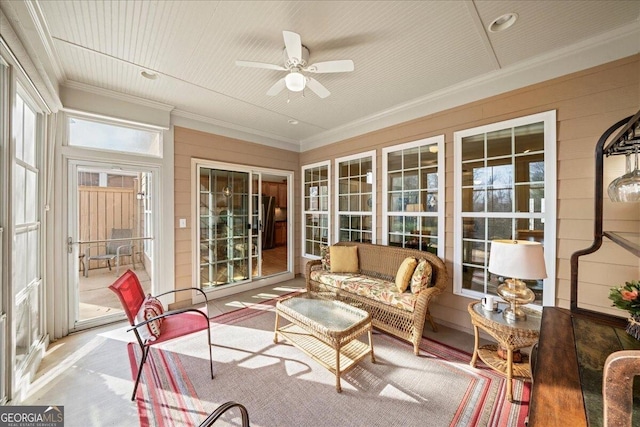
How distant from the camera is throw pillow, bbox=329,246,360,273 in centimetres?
371

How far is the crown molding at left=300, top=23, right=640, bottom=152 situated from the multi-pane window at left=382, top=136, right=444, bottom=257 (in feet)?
1.46

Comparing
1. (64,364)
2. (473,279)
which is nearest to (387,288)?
(473,279)

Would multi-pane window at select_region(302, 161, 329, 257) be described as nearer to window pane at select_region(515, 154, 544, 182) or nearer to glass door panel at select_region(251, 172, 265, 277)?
glass door panel at select_region(251, 172, 265, 277)

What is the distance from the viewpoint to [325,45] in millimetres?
2195

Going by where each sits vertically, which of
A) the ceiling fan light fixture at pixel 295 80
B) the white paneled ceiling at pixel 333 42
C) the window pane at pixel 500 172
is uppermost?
the white paneled ceiling at pixel 333 42

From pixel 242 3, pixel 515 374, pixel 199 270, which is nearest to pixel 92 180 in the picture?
pixel 199 270

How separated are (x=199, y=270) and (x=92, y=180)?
212 cm

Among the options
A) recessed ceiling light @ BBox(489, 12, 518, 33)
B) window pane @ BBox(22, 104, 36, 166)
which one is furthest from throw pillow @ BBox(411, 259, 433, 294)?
window pane @ BBox(22, 104, 36, 166)

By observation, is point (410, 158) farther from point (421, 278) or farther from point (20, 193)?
point (20, 193)

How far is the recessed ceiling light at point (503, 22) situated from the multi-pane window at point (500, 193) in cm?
99

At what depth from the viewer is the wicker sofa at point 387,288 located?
2.56 meters

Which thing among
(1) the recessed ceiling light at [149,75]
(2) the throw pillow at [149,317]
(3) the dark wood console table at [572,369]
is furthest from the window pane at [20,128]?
(3) the dark wood console table at [572,369]

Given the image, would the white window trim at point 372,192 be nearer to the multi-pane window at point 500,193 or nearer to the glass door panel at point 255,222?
the multi-pane window at point 500,193

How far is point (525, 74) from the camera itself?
2.50 m
